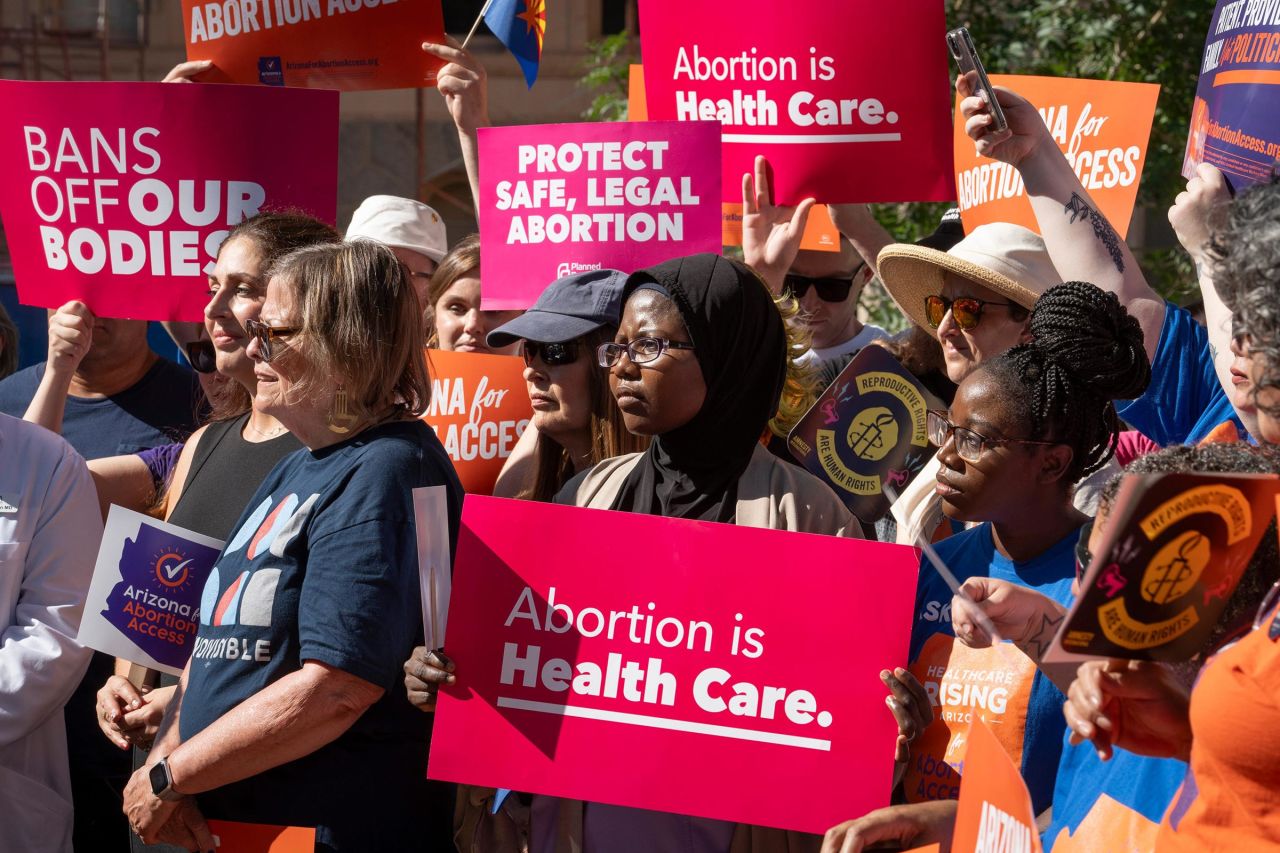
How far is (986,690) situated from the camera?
260 centimetres

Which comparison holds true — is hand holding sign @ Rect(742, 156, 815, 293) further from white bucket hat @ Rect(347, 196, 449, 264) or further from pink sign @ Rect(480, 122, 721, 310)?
white bucket hat @ Rect(347, 196, 449, 264)

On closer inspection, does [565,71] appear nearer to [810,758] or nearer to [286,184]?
[286,184]

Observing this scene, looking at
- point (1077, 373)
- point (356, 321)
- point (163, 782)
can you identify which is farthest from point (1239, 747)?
point (163, 782)

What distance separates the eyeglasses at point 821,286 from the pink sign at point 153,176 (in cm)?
150

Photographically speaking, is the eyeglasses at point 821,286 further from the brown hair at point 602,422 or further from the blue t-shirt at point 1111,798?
the blue t-shirt at point 1111,798

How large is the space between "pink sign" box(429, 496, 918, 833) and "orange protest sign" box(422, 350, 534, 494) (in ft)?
5.02

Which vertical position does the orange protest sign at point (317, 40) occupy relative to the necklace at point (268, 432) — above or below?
above

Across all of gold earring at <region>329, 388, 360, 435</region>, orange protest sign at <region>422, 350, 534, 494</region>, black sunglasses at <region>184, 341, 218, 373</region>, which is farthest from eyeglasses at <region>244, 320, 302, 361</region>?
orange protest sign at <region>422, 350, 534, 494</region>

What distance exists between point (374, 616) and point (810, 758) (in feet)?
2.71

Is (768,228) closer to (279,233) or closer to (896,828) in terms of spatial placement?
(279,233)

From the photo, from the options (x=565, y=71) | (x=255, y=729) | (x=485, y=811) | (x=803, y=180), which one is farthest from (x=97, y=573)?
(x=565, y=71)

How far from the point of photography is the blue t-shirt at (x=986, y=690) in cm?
257

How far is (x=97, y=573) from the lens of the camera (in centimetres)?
320

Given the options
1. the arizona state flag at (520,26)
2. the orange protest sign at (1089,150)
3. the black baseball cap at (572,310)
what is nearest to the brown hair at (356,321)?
the black baseball cap at (572,310)
